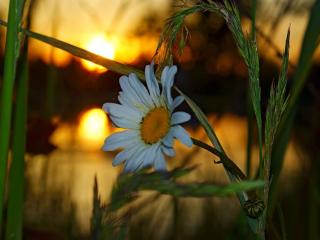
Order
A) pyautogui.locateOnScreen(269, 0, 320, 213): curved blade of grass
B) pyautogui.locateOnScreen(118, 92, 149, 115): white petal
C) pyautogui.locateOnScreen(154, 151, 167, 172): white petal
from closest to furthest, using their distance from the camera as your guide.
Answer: pyautogui.locateOnScreen(154, 151, 167, 172): white petal → pyautogui.locateOnScreen(118, 92, 149, 115): white petal → pyautogui.locateOnScreen(269, 0, 320, 213): curved blade of grass

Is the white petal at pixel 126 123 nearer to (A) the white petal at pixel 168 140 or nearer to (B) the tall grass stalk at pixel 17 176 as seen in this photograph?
(A) the white petal at pixel 168 140

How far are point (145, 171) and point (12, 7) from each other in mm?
208

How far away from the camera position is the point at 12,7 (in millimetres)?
453

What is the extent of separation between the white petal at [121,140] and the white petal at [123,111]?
10 mm

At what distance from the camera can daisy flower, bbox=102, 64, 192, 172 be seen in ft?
1.44

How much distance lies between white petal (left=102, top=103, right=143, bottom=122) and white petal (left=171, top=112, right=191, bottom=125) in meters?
0.05

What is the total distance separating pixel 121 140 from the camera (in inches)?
19.6

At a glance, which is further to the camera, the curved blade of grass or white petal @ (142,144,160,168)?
the curved blade of grass

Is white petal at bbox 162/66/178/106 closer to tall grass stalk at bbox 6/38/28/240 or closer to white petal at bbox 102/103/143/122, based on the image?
white petal at bbox 102/103/143/122

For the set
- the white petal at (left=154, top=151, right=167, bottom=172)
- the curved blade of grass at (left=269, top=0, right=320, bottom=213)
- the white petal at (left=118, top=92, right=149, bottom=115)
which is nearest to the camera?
the white petal at (left=154, top=151, right=167, bottom=172)

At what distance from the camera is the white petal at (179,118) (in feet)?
1.41

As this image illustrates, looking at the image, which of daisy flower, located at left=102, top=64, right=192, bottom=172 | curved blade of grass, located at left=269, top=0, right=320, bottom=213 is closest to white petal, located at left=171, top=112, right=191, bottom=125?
daisy flower, located at left=102, top=64, right=192, bottom=172

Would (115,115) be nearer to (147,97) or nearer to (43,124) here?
(147,97)

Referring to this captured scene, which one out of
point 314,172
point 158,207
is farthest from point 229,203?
point 158,207
